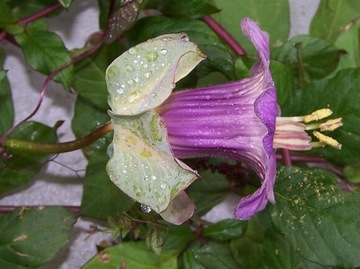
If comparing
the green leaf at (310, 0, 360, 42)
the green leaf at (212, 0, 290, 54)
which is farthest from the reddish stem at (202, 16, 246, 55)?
the green leaf at (310, 0, 360, 42)

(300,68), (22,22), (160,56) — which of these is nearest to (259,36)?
(160,56)

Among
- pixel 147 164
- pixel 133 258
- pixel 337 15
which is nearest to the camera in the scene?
pixel 147 164

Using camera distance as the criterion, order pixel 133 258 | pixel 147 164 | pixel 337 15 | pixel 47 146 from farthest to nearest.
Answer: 1. pixel 337 15
2. pixel 133 258
3. pixel 47 146
4. pixel 147 164

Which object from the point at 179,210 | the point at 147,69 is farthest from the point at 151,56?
the point at 179,210

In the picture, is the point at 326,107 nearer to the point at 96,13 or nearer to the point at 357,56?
the point at 357,56

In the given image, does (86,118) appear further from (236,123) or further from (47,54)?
(236,123)

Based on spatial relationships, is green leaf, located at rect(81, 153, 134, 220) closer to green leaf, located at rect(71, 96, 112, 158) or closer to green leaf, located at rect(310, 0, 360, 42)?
green leaf, located at rect(71, 96, 112, 158)
